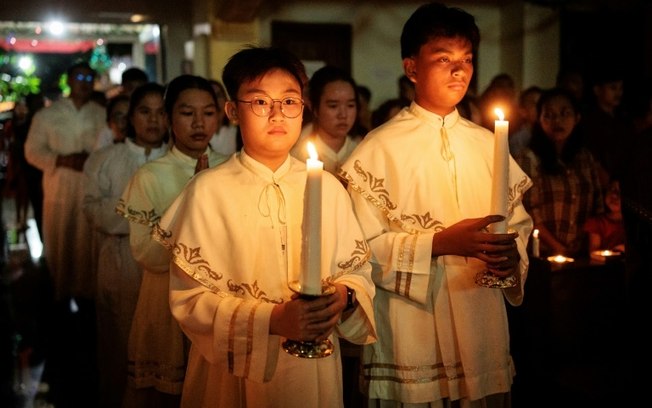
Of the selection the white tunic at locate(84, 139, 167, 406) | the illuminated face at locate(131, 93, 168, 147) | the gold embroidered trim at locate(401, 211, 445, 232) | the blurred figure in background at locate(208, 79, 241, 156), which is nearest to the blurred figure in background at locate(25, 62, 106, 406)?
the blurred figure in background at locate(208, 79, 241, 156)

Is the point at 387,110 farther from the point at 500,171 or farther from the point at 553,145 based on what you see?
the point at 500,171

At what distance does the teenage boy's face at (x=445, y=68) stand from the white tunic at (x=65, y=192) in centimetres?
460

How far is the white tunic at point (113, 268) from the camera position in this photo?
15.3ft

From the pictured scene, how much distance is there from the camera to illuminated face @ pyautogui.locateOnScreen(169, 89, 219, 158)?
3.85 m

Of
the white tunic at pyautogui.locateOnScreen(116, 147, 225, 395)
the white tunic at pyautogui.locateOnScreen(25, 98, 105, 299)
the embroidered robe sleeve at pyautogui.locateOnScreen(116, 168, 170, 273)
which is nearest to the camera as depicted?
the embroidered robe sleeve at pyautogui.locateOnScreen(116, 168, 170, 273)

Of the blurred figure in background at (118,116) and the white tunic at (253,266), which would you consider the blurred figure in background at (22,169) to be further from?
the white tunic at (253,266)

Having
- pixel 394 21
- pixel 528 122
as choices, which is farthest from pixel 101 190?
pixel 394 21

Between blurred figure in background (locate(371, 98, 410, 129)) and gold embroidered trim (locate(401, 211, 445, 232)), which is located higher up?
blurred figure in background (locate(371, 98, 410, 129))

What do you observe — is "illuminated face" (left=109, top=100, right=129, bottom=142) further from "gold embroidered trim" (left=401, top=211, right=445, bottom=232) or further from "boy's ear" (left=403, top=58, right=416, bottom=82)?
"gold embroidered trim" (left=401, top=211, right=445, bottom=232)

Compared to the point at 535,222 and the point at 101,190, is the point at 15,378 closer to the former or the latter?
the point at 101,190

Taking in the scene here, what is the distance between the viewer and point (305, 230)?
2166 mm

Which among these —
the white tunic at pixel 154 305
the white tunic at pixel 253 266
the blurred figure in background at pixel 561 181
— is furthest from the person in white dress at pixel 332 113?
the white tunic at pixel 253 266

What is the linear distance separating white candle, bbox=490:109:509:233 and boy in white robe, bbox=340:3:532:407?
313 millimetres

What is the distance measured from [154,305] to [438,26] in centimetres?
178
